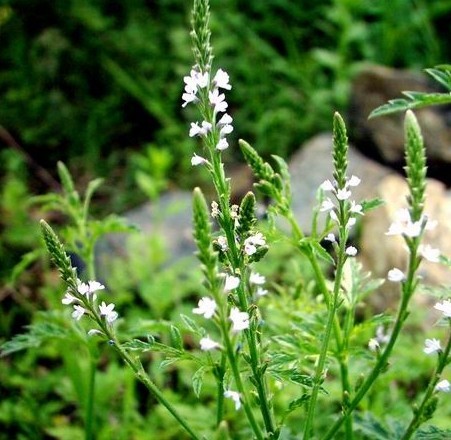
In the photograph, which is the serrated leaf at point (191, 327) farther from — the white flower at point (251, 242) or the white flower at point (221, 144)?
the white flower at point (221, 144)

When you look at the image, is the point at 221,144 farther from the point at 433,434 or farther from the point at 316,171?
the point at 316,171

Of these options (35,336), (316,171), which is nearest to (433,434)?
(35,336)

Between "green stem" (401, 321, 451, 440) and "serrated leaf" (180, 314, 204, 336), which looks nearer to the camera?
"green stem" (401, 321, 451, 440)

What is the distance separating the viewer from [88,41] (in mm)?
6652

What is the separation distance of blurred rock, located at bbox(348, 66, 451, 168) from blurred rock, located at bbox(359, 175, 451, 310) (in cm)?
89

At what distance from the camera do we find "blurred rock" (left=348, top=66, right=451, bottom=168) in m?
6.17

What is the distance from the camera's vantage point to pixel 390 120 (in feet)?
21.2

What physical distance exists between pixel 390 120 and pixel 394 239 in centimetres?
188

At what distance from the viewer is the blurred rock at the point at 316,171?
229 inches

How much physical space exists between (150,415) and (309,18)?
4.50 m

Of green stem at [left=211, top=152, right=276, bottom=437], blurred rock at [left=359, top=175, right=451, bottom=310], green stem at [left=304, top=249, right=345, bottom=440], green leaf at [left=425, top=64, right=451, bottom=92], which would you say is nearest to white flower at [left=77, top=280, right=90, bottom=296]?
green stem at [left=211, top=152, right=276, bottom=437]

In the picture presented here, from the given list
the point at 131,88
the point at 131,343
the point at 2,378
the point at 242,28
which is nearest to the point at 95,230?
the point at 131,343

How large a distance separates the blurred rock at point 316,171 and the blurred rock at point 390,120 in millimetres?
173

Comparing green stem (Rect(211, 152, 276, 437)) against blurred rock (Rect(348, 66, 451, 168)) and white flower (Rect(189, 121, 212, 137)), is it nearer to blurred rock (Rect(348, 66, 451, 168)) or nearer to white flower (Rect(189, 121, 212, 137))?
white flower (Rect(189, 121, 212, 137))
